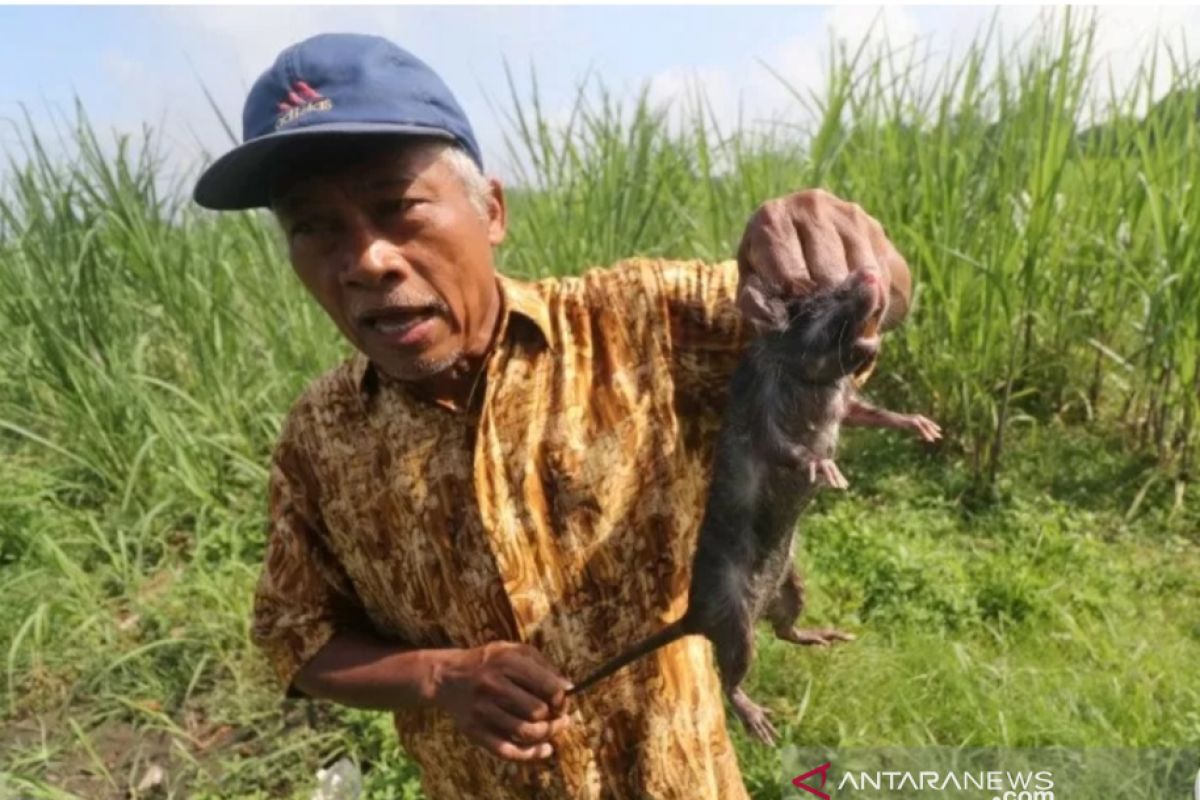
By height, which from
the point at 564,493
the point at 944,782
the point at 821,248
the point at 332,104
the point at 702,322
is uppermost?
the point at 332,104

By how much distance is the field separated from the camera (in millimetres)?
2820

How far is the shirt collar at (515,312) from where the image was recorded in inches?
53.2

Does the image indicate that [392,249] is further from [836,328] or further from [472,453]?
[836,328]

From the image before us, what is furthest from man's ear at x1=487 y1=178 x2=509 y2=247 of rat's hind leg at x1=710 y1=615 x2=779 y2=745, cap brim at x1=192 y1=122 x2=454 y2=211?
rat's hind leg at x1=710 y1=615 x2=779 y2=745

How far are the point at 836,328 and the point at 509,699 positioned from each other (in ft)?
1.98

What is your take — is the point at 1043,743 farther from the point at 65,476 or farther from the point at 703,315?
the point at 65,476

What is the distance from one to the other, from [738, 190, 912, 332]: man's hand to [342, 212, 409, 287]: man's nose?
42 cm

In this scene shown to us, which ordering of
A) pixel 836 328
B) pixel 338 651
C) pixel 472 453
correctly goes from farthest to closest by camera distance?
pixel 338 651, pixel 472 453, pixel 836 328

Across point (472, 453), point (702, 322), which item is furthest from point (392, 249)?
point (702, 322)

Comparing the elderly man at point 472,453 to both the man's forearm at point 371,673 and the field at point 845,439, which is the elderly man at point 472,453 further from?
the field at point 845,439

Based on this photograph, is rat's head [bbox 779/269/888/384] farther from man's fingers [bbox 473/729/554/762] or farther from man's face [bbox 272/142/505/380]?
man's fingers [bbox 473/729/554/762]

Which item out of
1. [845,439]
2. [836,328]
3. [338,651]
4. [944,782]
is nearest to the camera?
[836,328]

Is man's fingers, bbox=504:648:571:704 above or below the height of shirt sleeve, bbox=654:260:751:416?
below

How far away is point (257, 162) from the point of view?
123cm
